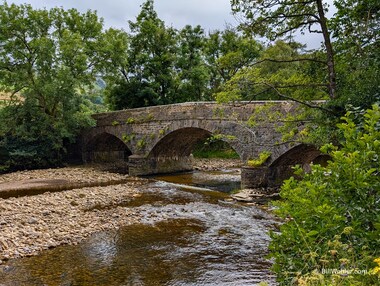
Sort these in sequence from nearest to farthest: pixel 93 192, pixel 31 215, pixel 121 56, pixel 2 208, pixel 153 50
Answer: pixel 31 215, pixel 2 208, pixel 93 192, pixel 121 56, pixel 153 50

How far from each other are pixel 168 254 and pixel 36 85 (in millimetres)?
19270

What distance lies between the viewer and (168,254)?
8.41 metres

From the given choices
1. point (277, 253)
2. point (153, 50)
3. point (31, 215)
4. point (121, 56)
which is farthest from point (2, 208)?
point (153, 50)

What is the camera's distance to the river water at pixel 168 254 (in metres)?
7.00

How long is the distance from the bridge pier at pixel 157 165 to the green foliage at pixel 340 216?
18.8 m

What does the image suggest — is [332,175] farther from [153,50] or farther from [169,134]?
[153,50]

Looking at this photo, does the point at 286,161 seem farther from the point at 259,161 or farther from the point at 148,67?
the point at 148,67

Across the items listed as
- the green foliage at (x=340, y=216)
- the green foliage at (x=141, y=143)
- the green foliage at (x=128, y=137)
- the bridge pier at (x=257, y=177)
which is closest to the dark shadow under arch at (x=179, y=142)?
the green foliage at (x=141, y=143)

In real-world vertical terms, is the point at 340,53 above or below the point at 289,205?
above

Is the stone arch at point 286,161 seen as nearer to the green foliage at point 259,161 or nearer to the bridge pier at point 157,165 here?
the green foliage at point 259,161

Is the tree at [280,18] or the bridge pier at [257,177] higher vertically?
the tree at [280,18]

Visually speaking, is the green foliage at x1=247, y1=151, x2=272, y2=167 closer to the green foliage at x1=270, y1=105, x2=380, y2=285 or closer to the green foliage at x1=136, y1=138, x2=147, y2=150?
the green foliage at x1=136, y1=138, x2=147, y2=150

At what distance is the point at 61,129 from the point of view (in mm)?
24172

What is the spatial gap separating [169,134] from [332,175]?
1709 cm
